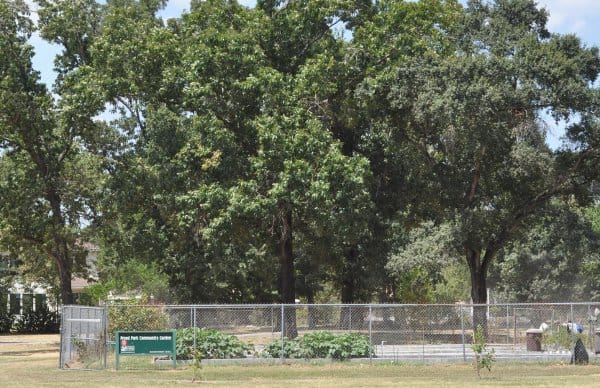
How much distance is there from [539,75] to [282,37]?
11011mm

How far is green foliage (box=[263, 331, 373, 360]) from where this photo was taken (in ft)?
92.0

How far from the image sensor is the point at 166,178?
37438 millimetres

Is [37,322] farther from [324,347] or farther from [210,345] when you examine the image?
[324,347]

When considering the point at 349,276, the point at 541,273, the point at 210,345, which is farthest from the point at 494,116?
the point at 541,273

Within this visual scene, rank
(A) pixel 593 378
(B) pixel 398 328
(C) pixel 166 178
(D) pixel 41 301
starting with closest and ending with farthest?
(A) pixel 593 378 < (B) pixel 398 328 < (C) pixel 166 178 < (D) pixel 41 301

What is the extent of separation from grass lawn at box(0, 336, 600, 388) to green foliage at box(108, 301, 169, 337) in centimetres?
232

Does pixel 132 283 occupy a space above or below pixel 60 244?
below

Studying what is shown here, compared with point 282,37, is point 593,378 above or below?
below

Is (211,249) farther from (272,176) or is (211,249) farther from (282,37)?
(282,37)

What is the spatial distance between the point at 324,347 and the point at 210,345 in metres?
3.63

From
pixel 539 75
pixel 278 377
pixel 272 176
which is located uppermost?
pixel 539 75

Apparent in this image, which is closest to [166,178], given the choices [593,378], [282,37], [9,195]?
[282,37]

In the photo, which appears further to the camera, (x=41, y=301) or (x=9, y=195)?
(x=41, y=301)

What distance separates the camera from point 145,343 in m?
25.5
